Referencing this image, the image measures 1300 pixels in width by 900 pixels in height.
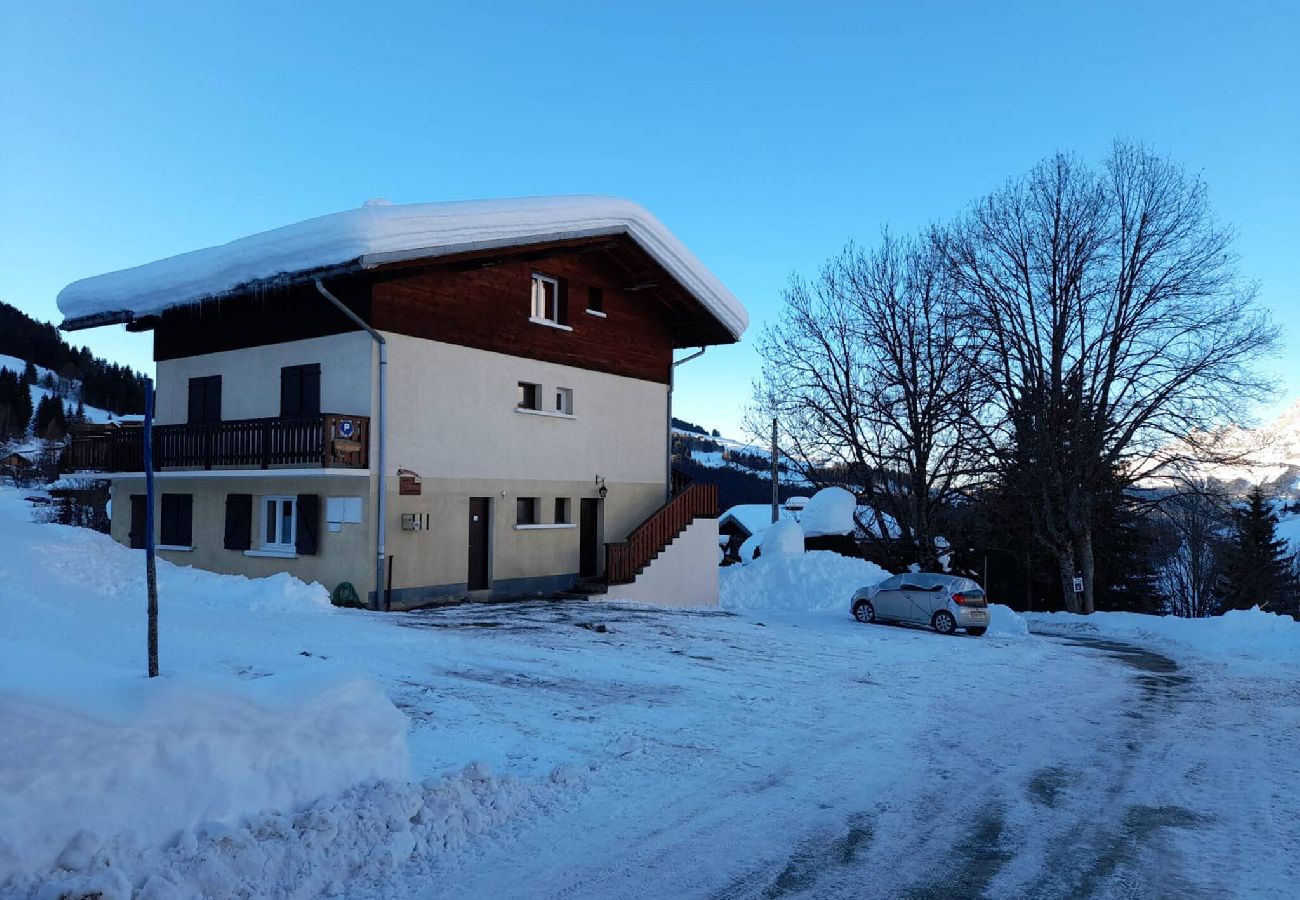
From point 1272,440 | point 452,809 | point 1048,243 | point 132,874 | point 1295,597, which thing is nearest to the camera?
point 132,874

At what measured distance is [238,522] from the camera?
63.9 ft

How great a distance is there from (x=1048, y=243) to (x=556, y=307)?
20.4m

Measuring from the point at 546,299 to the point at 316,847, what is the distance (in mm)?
18311

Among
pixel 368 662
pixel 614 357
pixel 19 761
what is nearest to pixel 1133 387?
pixel 614 357

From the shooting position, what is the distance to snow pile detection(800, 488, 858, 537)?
36.4 metres

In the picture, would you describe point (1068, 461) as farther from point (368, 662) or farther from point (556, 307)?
point (368, 662)

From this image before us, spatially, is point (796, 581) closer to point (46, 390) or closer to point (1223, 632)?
point (1223, 632)

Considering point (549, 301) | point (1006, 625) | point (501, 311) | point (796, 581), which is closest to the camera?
point (501, 311)

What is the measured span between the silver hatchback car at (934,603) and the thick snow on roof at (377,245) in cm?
922

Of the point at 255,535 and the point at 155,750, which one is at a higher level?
the point at 255,535

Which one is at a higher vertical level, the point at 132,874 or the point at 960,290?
the point at 960,290

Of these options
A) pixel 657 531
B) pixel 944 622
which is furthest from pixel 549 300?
pixel 944 622

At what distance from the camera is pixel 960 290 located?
111 ft

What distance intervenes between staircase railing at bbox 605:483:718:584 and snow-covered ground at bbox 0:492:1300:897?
24.0ft
